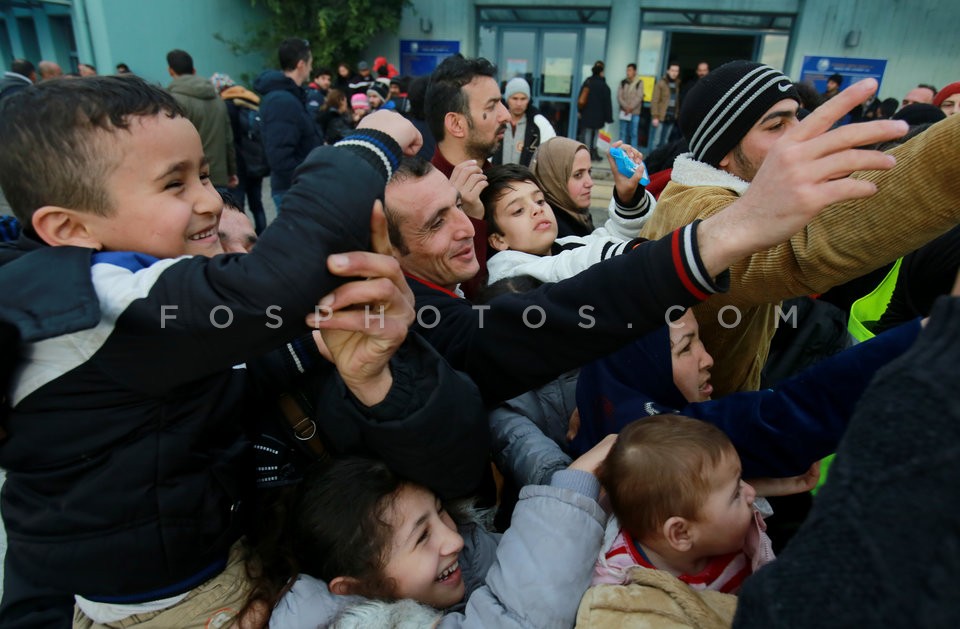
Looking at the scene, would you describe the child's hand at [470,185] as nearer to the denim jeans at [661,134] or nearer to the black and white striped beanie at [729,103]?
the black and white striped beanie at [729,103]

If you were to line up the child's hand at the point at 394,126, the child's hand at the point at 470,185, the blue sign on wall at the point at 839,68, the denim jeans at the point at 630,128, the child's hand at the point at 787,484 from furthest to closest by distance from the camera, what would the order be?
the denim jeans at the point at 630,128
the blue sign on wall at the point at 839,68
the child's hand at the point at 470,185
the child's hand at the point at 787,484
the child's hand at the point at 394,126

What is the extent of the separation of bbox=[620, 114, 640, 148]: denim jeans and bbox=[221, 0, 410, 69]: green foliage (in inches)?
215

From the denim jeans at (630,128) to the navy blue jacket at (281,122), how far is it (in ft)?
27.2

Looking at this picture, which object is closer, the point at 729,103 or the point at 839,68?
the point at 729,103

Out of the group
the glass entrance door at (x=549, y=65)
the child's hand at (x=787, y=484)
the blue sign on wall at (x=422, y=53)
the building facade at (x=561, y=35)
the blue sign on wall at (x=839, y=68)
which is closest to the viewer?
the child's hand at (x=787, y=484)

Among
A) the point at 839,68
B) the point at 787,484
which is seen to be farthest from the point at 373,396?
the point at 839,68

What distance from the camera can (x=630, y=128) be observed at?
39.5 ft

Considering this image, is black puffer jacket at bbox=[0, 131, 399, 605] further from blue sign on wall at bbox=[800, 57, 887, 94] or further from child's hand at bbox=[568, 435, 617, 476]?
blue sign on wall at bbox=[800, 57, 887, 94]

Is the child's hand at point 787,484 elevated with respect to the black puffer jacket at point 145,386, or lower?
lower

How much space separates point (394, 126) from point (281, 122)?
4657 mm

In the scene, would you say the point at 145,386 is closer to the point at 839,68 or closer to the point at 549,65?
the point at 549,65

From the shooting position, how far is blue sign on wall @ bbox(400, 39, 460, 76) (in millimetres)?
12812

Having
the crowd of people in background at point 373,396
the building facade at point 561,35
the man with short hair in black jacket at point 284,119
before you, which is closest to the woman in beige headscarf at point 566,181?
the crowd of people in background at point 373,396

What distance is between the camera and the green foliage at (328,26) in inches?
489
